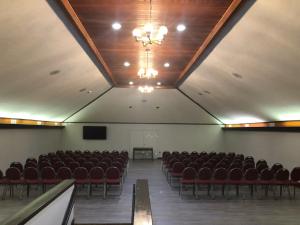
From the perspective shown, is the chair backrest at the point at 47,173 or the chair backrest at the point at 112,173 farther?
the chair backrest at the point at 112,173

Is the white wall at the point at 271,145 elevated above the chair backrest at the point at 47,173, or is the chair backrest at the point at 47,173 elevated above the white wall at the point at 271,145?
the white wall at the point at 271,145

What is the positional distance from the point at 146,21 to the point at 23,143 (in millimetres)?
10289

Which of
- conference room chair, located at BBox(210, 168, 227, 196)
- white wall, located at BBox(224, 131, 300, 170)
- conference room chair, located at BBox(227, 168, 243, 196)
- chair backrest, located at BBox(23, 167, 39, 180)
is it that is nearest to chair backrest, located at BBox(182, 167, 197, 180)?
conference room chair, located at BBox(210, 168, 227, 196)

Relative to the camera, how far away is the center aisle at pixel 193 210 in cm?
719

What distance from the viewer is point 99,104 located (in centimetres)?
1994

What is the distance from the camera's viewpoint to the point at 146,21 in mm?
7746

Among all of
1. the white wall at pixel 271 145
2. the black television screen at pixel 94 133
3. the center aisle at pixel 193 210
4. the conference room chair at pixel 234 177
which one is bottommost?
the center aisle at pixel 193 210

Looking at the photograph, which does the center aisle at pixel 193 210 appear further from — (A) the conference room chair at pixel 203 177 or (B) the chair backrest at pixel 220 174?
(B) the chair backrest at pixel 220 174

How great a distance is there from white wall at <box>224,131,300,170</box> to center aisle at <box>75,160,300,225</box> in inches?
159

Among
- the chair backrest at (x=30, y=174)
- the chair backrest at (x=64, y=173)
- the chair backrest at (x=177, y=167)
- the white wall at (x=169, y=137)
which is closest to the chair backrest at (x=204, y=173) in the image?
the chair backrest at (x=177, y=167)

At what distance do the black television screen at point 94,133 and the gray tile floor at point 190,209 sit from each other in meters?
12.4

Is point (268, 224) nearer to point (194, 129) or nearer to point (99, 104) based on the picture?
point (99, 104)

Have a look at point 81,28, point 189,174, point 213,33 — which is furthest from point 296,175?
point 81,28

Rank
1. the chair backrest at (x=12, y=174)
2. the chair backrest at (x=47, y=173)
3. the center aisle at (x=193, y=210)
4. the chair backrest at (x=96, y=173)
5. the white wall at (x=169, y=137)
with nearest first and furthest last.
A: the center aisle at (x=193, y=210) < the chair backrest at (x=12, y=174) < the chair backrest at (x=47, y=173) < the chair backrest at (x=96, y=173) < the white wall at (x=169, y=137)
